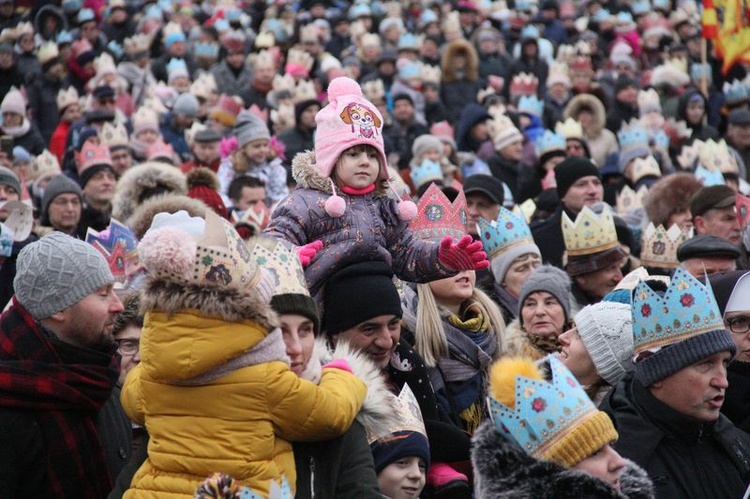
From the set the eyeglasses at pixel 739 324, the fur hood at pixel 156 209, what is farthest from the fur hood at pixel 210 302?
the fur hood at pixel 156 209

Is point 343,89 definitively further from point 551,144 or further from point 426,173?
point 551,144

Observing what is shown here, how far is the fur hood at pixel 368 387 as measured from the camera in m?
4.30

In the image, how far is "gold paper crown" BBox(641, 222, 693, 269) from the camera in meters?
9.02

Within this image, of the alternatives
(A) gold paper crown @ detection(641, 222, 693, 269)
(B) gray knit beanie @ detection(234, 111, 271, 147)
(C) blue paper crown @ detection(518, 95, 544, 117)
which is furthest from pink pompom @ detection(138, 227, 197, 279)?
(C) blue paper crown @ detection(518, 95, 544, 117)

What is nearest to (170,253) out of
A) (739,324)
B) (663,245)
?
(739,324)

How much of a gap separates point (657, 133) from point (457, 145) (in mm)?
2704

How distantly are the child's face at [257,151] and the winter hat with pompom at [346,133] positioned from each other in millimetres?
6422

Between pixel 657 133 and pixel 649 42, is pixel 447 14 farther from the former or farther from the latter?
pixel 657 133

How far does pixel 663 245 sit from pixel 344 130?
3.93 metres

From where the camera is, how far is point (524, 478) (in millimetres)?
4141

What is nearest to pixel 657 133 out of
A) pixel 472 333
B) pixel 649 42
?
pixel 649 42

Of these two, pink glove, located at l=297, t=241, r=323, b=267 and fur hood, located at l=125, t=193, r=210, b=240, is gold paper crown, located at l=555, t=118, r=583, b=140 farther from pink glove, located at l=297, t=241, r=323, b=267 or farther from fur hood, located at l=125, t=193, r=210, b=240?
pink glove, located at l=297, t=241, r=323, b=267

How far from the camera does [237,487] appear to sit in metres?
3.88

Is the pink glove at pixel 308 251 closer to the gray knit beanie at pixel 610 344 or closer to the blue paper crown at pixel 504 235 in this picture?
the gray knit beanie at pixel 610 344
